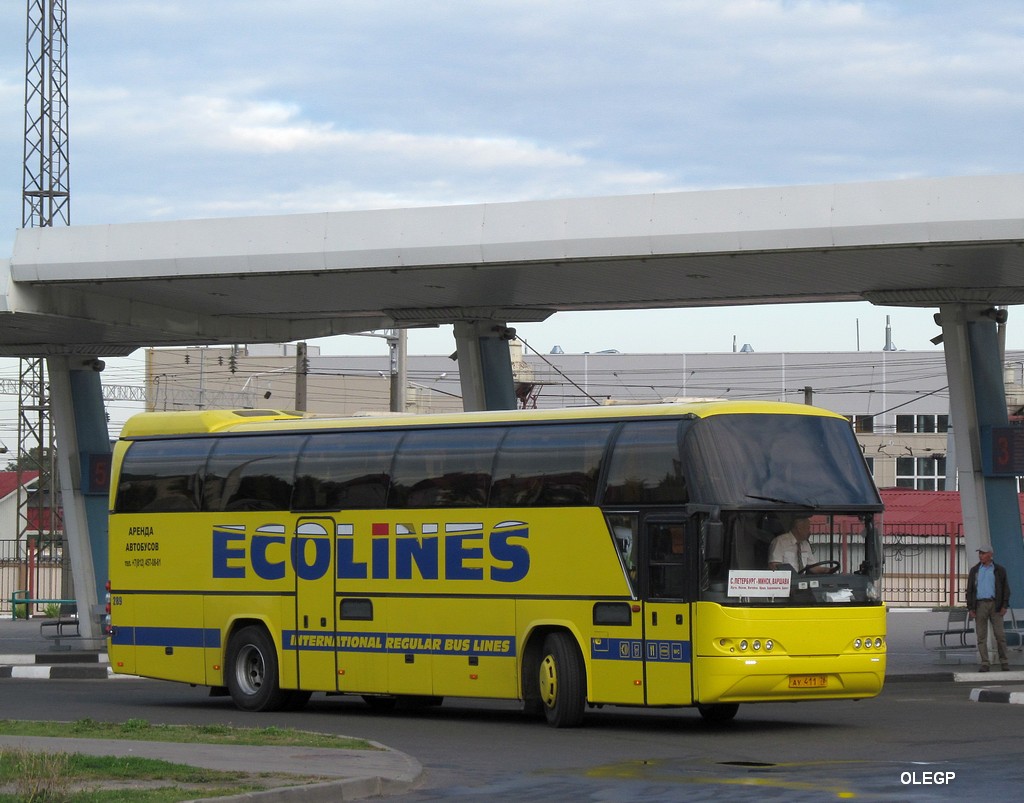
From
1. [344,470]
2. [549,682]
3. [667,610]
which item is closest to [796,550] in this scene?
[667,610]

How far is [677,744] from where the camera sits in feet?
49.0

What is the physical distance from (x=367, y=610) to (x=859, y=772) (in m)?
7.24

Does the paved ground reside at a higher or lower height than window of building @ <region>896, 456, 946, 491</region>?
lower

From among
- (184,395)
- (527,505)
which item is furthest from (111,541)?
(184,395)

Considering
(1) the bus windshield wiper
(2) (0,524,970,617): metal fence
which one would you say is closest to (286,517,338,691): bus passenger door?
(1) the bus windshield wiper

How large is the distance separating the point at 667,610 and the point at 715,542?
30.8 inches

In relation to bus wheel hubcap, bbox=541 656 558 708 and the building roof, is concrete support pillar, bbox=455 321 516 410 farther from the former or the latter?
the building roof

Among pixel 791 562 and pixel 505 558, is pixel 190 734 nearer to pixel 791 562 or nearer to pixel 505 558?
pixel 505 558

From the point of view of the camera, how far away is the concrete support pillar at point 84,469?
29797mm

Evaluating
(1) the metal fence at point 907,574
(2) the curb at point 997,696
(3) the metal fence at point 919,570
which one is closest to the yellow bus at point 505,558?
(2) the curb at point 997,696

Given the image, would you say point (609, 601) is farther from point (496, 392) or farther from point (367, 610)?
point (496, 392)

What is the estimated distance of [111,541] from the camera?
20734mm

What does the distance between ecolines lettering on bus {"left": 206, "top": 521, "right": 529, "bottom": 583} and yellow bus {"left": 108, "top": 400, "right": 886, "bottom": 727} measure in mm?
23

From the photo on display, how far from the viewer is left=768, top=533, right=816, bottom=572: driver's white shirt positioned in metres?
15.7
